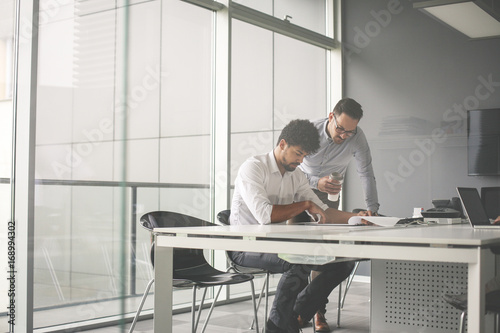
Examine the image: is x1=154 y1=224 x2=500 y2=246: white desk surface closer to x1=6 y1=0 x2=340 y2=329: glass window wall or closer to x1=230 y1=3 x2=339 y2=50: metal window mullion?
x1=6 y1=0 x2=340 y2=329: glass window wall

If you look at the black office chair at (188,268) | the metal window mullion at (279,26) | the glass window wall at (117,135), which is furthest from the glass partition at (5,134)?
the metal window mullion at (279,26)

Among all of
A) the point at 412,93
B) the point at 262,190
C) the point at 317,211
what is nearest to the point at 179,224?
the point at 262,190

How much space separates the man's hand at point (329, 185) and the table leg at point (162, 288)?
1.83 m

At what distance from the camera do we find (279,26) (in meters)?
5.86

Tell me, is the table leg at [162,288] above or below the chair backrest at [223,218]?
below

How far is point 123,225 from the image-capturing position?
435 cm

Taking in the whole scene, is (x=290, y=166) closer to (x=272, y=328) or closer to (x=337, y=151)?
(x=272, y=328)

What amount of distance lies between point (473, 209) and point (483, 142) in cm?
290

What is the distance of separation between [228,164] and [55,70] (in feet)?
5.77

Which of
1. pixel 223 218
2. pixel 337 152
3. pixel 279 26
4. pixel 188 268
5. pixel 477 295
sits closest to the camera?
pixel 477 295

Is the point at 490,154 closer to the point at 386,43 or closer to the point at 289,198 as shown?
the point at 386,43

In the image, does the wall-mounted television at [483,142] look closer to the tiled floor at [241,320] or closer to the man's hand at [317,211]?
the tiled floor at [241,320]

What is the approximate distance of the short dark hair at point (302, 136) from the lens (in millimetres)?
3547

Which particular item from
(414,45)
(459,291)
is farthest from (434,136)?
(459,291)
